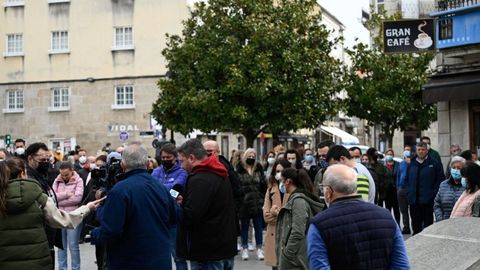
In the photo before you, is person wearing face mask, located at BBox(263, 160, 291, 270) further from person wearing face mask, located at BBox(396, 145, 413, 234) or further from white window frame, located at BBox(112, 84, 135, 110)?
white window frame, located at BBox(112, 84, 135, 110)

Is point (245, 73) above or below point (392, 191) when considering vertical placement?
above

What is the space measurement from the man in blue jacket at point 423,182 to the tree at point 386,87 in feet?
72.3

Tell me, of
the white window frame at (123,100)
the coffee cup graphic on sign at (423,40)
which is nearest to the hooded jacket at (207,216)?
the coffee cup graphic on sign at (423,40)

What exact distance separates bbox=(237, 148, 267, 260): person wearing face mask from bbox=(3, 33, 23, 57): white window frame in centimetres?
3265

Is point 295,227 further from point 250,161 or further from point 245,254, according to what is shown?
point 250,161

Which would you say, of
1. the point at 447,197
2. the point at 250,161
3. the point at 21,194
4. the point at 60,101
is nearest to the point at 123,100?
the point at 60,101

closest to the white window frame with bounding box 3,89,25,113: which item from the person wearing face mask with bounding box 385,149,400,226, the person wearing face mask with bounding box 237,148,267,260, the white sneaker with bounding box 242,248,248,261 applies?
the person wearing face mask with bounding box 385,149,400,226

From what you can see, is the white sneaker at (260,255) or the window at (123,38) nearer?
the white sneaker at (260,255)

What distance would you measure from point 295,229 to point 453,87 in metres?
13.0

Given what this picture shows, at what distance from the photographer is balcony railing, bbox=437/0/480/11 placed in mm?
20717

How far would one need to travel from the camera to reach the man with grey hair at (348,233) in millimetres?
5590

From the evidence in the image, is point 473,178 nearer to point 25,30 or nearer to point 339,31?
point 25,30

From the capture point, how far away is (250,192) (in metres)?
15.3

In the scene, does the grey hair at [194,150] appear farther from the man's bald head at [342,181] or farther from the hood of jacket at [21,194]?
the man's bald head at [342,181]
